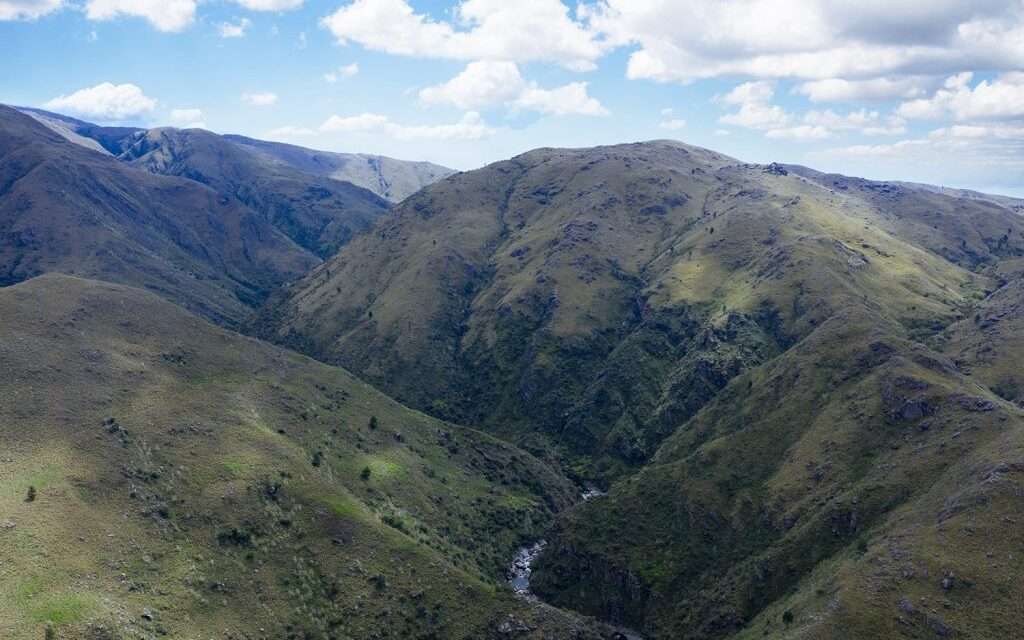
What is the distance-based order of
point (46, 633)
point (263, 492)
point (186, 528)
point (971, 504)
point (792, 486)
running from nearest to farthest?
1. point (46, 633)
2. point (971, 504)
3. point (186, 528)
4. point (263, 492)
5. point (792, 486)

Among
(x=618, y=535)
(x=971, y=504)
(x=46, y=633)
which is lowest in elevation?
(x=618, y=535)

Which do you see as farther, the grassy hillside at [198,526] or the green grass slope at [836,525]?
the grassy hillside at [198,526]

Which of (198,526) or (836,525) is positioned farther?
(836,525)

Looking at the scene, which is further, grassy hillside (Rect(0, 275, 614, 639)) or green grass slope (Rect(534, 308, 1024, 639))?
grassy hillside (Rect(0, 275, 614, 639))

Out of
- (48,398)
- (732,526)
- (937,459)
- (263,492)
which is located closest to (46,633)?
(263,492)

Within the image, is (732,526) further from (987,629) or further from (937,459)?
(987,629)

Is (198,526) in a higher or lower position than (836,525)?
higher

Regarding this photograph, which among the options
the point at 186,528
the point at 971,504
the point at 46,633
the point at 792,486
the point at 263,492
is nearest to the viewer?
the point at 46,633

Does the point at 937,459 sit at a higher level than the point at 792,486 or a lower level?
higher
